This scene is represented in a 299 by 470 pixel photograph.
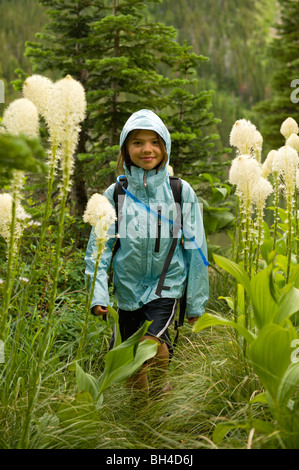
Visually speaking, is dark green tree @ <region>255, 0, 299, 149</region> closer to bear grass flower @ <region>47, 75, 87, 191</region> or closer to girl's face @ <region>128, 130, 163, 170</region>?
girl's face @ <region>128, 130, 163, 170</region>

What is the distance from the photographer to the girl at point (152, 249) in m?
2.95

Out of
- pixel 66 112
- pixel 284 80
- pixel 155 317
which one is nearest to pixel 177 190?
pixel 155 317

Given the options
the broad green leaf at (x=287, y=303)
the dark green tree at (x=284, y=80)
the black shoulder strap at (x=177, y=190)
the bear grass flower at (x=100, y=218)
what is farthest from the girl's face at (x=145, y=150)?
the dark green tree at (x=284, y=80)

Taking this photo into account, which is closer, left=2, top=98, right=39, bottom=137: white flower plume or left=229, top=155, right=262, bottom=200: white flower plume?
left=2, top=98, right=39, bottom=137: white flower plume

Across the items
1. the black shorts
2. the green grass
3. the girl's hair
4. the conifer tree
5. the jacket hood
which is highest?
the conifer tree

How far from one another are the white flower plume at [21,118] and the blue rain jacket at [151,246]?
1239mm

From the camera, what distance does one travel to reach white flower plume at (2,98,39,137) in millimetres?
1771

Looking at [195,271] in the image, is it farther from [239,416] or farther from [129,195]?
[239,416]

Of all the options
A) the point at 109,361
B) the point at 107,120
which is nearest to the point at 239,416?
the point at 109,361

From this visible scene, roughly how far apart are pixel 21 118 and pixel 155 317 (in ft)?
5.25

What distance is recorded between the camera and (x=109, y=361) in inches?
88.7

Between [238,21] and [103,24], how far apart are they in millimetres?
67610

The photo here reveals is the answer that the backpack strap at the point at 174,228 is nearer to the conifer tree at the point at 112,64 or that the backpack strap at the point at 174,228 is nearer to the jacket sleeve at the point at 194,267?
the jacket sleeve at the point at 194,267

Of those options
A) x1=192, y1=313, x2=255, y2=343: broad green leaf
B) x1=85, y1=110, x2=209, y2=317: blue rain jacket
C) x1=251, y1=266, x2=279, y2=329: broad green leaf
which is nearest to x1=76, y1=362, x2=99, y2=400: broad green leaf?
x1=192, y1=313, x2=255, y2=343: broad green leaf
